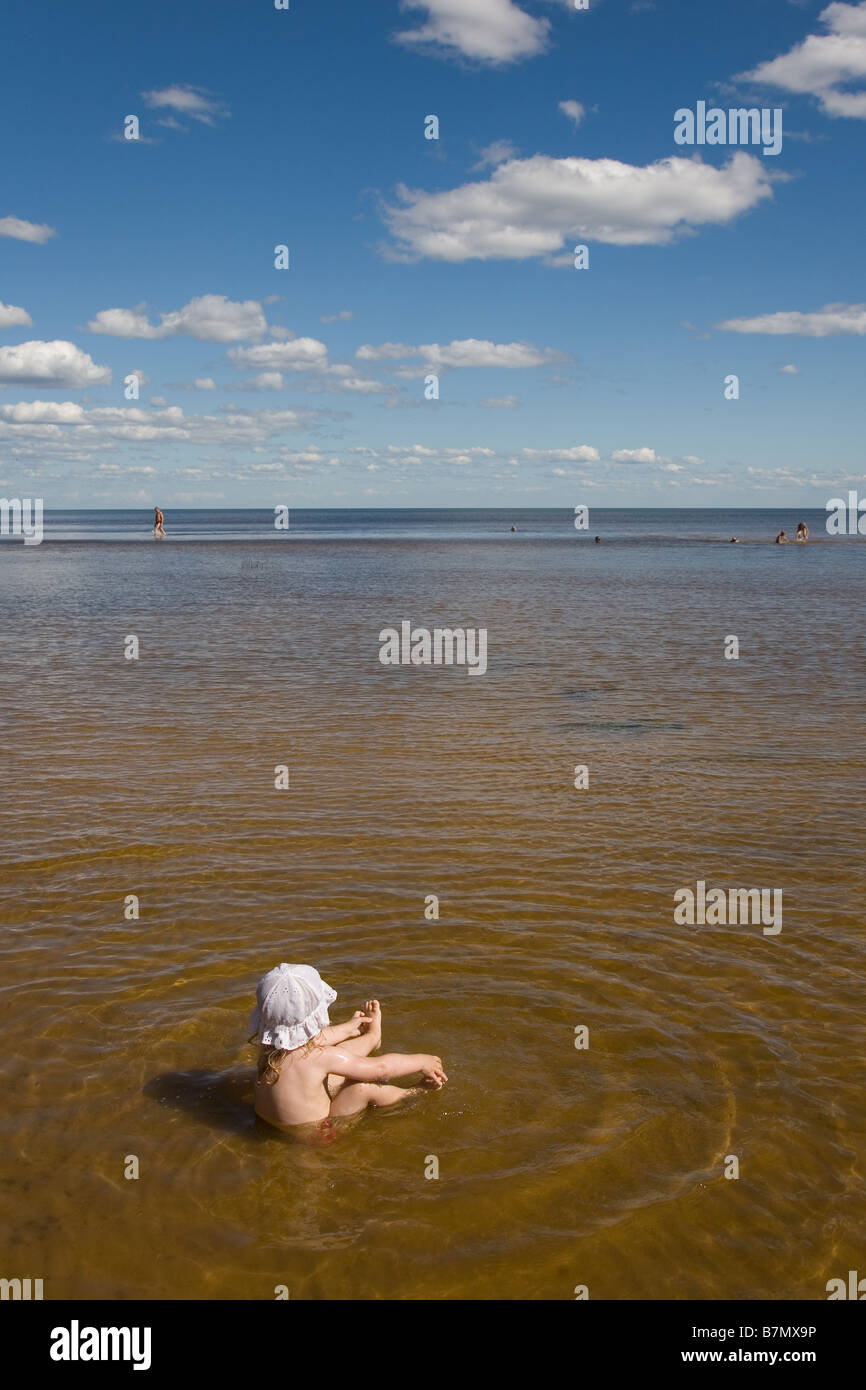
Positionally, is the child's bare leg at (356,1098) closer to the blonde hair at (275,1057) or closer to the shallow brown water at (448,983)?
the shallow brown water at (448,983)

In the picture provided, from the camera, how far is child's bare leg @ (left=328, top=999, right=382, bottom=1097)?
586 centimetres

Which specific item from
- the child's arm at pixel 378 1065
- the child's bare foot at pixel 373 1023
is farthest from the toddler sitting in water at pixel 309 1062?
the child's bare foot at pixel 373 1023

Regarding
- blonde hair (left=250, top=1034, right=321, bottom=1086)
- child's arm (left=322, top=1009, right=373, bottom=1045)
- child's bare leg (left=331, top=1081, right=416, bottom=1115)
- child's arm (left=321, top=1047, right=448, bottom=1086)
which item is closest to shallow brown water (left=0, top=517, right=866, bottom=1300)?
child's bare leg (left=331, top=1081, right=416, bottom=1115)

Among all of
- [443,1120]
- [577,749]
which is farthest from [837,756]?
[443,1120]

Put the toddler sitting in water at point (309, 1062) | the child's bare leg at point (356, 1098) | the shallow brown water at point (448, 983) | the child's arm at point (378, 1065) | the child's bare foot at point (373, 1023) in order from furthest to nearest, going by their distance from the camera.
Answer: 1. the child's bare foot at point (373, 1023)
2. the child's bare leg at point (356, 1098)
3. the child's arm at point (378, 1065)
4. the toddler sitting in water at point (309, 1062)
5. the shallow brown water at point (448, 983)

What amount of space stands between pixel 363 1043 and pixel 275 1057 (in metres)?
0.55

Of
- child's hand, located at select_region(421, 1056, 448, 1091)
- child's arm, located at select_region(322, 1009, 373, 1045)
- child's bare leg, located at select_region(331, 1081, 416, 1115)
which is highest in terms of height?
child's arm, located at select_region(322, 1009, 373, 1045)

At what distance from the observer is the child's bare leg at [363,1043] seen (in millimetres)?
5863

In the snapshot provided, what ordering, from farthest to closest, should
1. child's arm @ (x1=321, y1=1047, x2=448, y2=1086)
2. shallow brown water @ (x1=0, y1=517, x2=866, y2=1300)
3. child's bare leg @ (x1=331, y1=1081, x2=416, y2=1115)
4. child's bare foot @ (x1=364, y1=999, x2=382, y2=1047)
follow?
child's bare foot @ (x1=364, y1=999, x2=382, y2=1047) < child's bare leg @ (x1=331, y1=1081, x2=416, y2=1115) < child's arm @ (x1=321, y1=1047, x2=448, y2=1086) < shallow brown water @ (x1=0, y1=517, x2=866, y2=1300)

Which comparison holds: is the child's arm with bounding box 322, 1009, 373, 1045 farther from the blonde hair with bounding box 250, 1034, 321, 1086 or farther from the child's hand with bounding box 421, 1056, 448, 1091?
the child's hand with bounding box 421, 1056, 448, 1091

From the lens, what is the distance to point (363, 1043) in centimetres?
594

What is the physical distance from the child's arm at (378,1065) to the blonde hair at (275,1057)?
93 millimetres

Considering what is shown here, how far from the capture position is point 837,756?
13062mm
